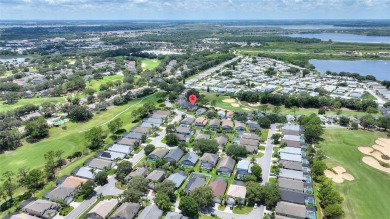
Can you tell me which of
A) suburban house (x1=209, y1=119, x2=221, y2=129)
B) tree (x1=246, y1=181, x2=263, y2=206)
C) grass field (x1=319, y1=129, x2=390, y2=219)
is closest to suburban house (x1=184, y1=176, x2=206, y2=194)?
tree (x1=246, y1=181, x2=263, y2=206)

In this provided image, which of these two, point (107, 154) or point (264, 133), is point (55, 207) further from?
point (264, 133)

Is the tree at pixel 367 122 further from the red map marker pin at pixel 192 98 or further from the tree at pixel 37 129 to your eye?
the tree at pixel 37 129

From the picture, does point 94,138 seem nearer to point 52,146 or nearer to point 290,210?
point 52,146

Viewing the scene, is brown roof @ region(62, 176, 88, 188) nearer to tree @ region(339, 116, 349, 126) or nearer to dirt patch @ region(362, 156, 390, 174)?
dirt patch @ region(362, 156, 390, 174)

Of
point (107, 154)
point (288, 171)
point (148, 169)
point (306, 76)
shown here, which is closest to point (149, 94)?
point (107, 154)

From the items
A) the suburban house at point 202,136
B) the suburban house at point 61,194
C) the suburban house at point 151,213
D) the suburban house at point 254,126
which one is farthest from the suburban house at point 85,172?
the suburban house at point 254,126

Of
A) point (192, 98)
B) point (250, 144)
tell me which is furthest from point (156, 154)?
point (192, 98)
